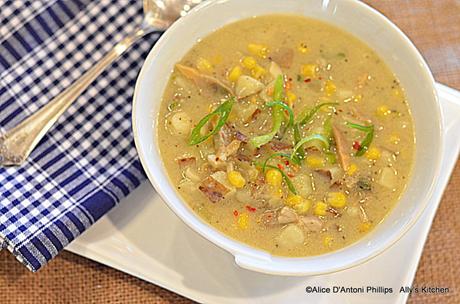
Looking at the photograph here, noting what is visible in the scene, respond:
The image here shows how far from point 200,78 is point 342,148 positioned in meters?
0.59

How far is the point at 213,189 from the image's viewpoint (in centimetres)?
226

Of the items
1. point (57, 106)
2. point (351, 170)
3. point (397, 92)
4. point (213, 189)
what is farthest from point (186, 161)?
point (397, 92)

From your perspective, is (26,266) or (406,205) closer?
(406,205)

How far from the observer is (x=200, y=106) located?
7.86ft

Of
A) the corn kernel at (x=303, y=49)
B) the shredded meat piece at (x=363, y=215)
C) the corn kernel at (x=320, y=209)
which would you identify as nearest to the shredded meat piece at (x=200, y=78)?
the corn kernel at (x=303, y=49)

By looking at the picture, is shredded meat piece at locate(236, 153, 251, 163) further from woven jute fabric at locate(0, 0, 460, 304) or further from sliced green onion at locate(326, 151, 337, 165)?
woven jute fabric at locate(0, 0, 460, 304)

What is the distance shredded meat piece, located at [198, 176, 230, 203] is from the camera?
2.24 metres

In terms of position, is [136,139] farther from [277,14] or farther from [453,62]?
[453,62]

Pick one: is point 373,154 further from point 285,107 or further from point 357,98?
point 285,107

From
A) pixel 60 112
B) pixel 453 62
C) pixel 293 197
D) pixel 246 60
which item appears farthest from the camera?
pixel 453 62

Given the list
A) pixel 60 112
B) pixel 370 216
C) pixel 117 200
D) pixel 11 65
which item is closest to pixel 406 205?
pixel 370 216

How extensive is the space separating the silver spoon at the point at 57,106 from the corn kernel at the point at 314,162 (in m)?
0.97

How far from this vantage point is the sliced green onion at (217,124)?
2.27m

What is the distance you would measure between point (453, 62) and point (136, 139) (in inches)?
67.6
